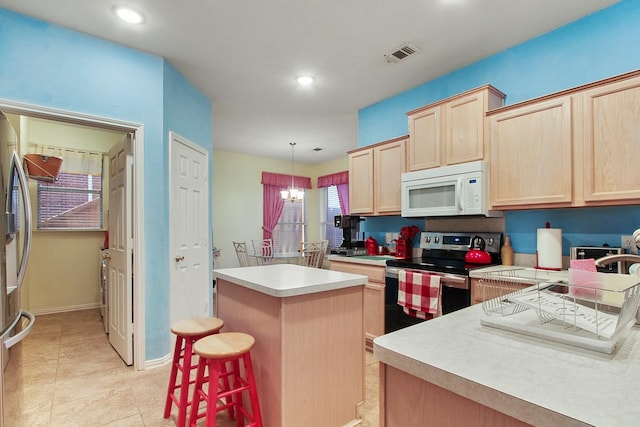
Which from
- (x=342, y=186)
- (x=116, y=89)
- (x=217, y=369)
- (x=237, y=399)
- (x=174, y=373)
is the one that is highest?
(x=116, y=89)

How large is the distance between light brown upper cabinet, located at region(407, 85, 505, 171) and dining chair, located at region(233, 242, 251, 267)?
3.86 metres

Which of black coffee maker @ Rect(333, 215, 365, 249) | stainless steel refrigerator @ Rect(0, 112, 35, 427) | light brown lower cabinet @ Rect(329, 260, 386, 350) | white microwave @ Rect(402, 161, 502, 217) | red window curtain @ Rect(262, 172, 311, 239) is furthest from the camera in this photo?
red window curtain @ Rect(262, 172, 311, 239)

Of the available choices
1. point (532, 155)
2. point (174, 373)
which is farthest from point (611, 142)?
point (174, 373)

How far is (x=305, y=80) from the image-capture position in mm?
3230

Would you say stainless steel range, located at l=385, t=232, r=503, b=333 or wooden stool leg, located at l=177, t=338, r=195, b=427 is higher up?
stainless steel range, located at l=385, t=232, r=503, b=333

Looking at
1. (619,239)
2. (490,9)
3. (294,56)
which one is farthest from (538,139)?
(294,56)

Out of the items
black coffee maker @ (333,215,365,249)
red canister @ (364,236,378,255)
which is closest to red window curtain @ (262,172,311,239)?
black coffee maker @ (333,215,365,249)

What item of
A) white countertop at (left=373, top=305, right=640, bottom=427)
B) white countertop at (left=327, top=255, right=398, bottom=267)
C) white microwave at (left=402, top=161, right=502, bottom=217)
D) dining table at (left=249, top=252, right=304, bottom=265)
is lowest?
dining table at (left=249, top=252, right=304, bottom=265)

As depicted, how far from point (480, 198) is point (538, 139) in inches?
22.0

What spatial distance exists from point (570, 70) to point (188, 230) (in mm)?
3551

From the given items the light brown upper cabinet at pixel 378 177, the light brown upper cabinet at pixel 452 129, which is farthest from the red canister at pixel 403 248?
the light brown upper cabinet at pixel 452 129

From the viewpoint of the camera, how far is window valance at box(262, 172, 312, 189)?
675 cm

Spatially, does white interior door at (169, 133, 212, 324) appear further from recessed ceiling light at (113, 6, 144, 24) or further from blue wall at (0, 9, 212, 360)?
recessed ceiling light at (113, 6, 144, 24)

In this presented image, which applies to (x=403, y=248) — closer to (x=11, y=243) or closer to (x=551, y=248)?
(x=551, y=248)
